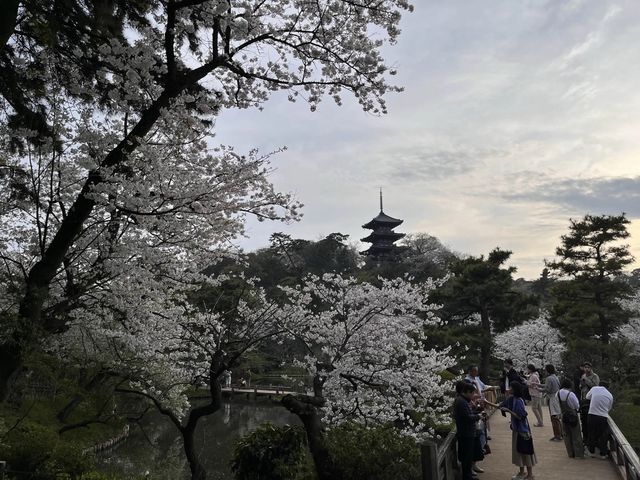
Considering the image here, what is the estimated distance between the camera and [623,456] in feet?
19.7

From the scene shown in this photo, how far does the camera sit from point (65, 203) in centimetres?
645

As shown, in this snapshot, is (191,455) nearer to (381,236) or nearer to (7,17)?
(7,17)

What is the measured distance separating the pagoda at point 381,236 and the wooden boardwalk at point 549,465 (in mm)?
40471

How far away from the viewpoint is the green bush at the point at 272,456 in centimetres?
571

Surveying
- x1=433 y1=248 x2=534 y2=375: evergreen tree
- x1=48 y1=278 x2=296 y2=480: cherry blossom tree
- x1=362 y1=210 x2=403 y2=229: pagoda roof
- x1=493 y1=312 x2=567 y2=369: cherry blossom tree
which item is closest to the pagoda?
x1=362 y1=210 x2=403 y2=229: pagoda roof

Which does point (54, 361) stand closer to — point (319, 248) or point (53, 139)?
point (53, 139)

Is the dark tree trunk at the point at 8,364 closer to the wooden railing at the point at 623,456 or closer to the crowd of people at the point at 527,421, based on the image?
the crowd of people at the point at 527,421

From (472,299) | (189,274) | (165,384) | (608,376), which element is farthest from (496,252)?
(189,274)

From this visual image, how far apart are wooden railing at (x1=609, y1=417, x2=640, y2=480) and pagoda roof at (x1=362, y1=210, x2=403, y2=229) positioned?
142 ft

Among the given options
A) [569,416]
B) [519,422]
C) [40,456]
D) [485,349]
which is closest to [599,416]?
[569,416]

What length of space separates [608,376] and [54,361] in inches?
729

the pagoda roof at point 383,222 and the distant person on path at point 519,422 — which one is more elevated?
the pagoda roof at point 383,222

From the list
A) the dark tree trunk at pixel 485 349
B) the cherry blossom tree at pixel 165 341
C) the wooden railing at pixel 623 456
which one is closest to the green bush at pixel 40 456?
the cherry blossom tree at pixel 165 341

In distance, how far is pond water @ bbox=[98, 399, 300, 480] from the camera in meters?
11.3
